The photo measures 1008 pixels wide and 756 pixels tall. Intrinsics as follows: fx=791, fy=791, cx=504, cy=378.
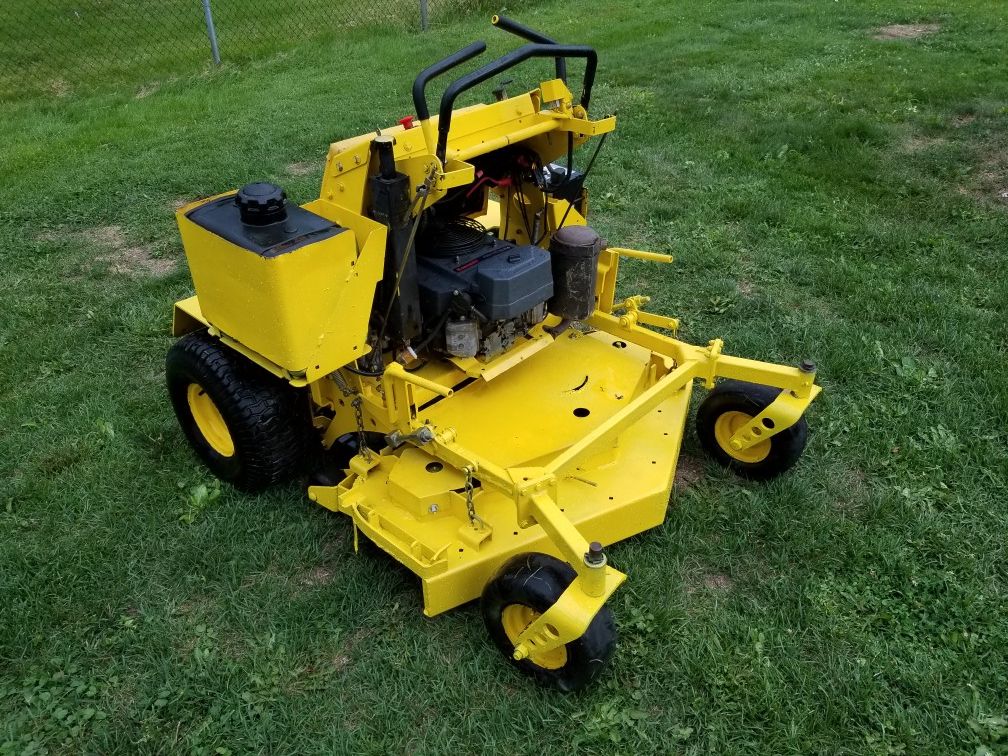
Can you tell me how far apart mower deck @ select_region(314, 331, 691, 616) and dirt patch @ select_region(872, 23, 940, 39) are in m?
8.73

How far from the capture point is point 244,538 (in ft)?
10.8

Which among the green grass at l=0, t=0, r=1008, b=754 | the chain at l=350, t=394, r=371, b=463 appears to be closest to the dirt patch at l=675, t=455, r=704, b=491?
the green grass at l=0, t=0, r=1008, b=754

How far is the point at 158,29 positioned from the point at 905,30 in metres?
10.5

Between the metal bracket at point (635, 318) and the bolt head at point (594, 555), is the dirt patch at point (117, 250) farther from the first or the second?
the bolt head at point (594, 555)

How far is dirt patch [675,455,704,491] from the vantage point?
140 inches

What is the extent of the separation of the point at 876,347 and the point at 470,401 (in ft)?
7.86

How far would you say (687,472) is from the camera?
11.9 feet

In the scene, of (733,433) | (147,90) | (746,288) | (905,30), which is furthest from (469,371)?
(905,30)

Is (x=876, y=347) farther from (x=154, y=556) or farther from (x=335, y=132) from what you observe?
(x=335, y=132)

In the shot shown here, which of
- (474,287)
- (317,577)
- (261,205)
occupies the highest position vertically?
(261,205)

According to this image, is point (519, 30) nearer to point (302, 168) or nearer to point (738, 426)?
point (738, 426)

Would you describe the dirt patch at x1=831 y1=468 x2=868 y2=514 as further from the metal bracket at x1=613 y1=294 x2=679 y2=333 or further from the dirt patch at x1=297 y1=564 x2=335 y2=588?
the dirt patch at x1=297 y1=564 x2=335 y2=588

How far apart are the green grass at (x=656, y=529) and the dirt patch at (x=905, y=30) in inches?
145

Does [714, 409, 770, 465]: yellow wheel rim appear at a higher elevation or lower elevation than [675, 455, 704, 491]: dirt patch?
higher
